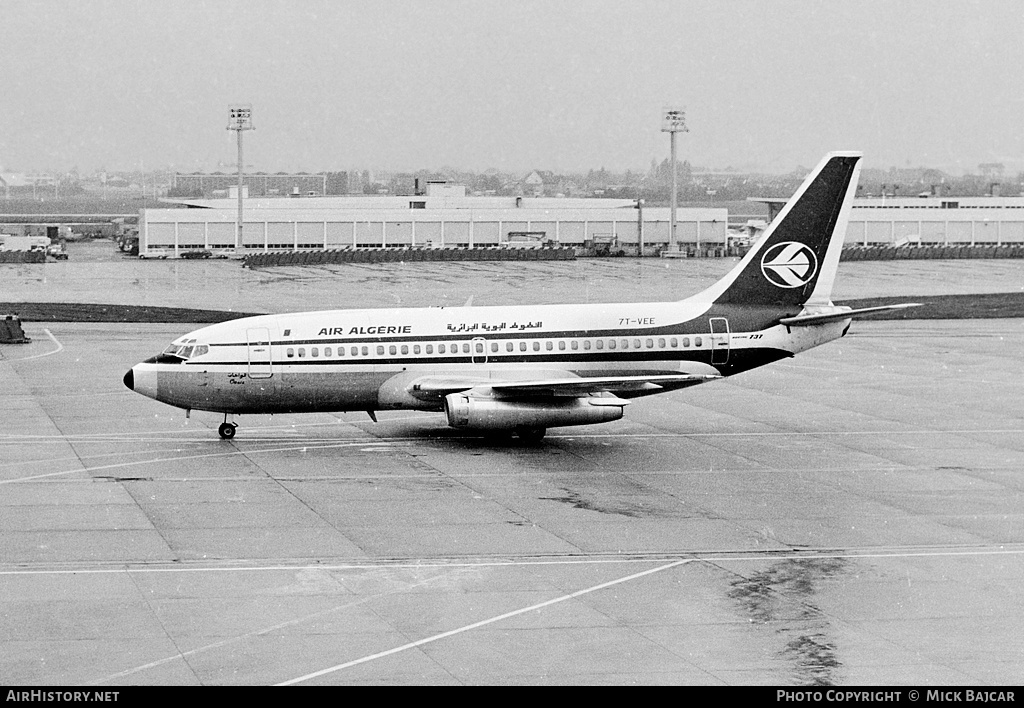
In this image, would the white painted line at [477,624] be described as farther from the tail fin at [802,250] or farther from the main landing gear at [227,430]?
the main landing gear at [227,430]

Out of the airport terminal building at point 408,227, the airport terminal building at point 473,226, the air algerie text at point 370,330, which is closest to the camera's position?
the air algerie text at point 370,330

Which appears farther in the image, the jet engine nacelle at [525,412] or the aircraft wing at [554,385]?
the jet engine nacelle at [525,412]

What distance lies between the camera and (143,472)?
1420 inches

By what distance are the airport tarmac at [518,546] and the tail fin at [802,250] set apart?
4293 mm

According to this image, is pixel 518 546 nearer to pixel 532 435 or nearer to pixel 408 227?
pixel 532 435

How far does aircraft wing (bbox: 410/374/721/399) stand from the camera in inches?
1544

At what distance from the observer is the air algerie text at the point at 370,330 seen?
135 feet

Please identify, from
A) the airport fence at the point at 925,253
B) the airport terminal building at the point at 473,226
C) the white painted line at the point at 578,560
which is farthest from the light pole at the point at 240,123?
the white painted line at the point at 578,560

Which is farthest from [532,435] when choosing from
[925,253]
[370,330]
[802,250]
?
[925,253]

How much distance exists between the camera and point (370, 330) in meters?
41.2

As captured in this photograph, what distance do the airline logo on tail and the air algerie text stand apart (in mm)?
11470

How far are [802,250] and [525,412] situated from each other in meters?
11.0

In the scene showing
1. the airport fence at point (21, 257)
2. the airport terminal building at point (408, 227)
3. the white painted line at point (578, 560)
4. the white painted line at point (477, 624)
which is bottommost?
the white painted line at point (578, 560)

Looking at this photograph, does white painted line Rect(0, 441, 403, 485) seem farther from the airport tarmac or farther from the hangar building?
the hangar building
